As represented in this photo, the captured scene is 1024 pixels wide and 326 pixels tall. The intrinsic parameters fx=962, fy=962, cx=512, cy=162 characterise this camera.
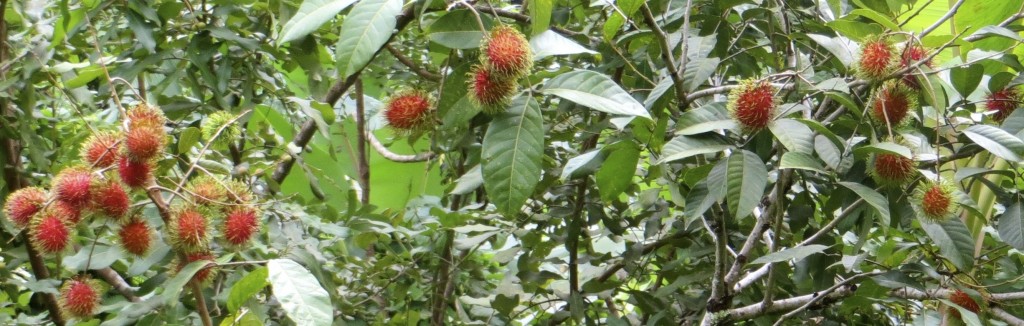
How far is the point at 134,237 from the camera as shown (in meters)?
1.16

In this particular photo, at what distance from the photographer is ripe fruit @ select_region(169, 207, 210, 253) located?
1.09 meters

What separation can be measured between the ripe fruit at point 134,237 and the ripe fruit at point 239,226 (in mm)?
93

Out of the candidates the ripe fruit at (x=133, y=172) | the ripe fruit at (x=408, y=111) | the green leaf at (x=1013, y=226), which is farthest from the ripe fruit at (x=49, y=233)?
the green leaf at (x=1013, y=226)

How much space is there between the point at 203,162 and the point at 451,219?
0.52m

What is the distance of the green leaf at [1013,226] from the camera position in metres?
→ 1.31

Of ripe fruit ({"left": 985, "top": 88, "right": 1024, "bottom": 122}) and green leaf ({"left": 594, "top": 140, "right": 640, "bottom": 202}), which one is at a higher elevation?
ripe fruit ({"left": 985, "top": 88, "right": 1024, "bottom": 122})

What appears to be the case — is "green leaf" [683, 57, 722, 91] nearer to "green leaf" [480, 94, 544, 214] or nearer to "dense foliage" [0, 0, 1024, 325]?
"dense foliage" [0, 0, 1024, 325]

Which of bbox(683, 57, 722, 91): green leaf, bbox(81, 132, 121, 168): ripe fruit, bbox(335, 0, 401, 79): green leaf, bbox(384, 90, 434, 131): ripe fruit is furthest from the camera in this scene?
bbox(683, 57, 722, 91): green leaf

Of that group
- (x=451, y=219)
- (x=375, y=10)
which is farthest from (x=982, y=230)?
(x=375, y=10)

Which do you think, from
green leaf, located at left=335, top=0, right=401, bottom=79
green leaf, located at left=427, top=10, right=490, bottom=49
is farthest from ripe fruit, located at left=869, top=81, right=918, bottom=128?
green leaf, located at left=335, top=0, right=401, bottom=79

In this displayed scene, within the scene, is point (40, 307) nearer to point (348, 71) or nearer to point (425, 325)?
point (425, 325)

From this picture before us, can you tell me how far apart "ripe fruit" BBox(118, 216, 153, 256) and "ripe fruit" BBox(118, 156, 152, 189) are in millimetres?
85

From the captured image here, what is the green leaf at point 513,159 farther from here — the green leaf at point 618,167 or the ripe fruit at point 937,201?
the ripe fruit at point 937,201

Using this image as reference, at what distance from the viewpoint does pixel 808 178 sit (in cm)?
160
